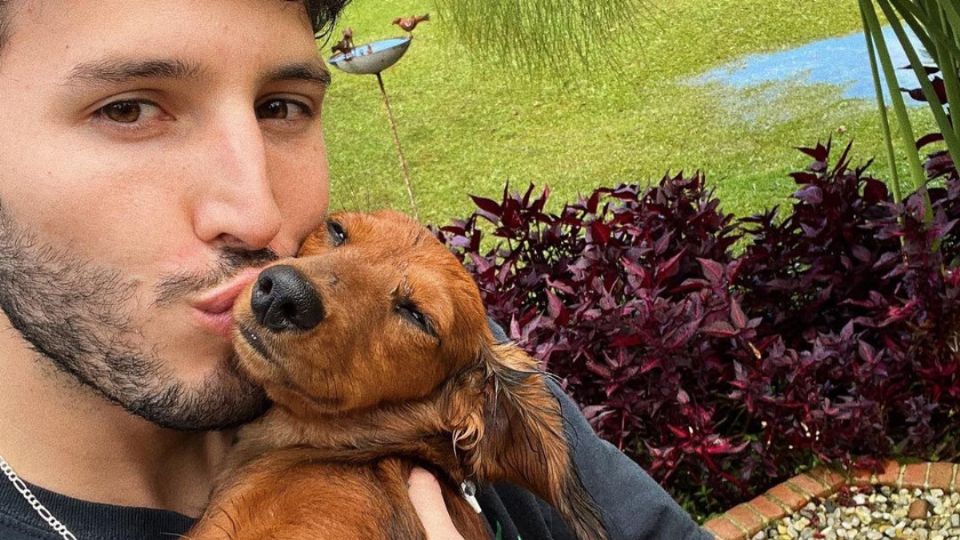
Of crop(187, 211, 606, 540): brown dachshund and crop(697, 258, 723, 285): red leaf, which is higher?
crop(187, 211, 606, 540): brown dachshund

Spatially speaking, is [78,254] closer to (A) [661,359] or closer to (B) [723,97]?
(A) [661,359]

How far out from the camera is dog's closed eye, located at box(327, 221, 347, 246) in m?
2.27

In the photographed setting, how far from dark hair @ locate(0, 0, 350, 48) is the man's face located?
15 millimetres

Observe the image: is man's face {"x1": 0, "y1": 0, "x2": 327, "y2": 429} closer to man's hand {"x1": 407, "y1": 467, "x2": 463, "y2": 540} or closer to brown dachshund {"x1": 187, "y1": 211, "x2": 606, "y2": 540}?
brown dachshund {"x1": 187, "y1": 211, "x2": 606, "y2": 540}

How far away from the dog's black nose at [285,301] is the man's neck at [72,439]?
0.35 m

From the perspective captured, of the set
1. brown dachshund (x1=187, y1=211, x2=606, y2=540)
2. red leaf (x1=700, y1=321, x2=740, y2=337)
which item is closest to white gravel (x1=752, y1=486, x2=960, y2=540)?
red leaf (x1=700, y1=321, x2=740, y2=337)

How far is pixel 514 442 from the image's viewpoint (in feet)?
7.46

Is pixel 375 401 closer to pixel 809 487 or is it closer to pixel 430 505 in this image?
pixel 430 505

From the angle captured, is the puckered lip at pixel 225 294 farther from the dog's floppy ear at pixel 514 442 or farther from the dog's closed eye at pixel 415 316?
the dog's floppy ear at pixel 514 442

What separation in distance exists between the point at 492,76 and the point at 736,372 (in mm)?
6265

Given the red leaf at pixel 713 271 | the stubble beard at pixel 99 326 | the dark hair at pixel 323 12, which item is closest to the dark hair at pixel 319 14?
the dark hair at pixel 323 12

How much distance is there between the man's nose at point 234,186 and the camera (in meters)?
1.65

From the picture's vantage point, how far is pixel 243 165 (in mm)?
1675

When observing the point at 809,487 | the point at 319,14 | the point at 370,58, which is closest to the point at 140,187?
the point at 319,14
